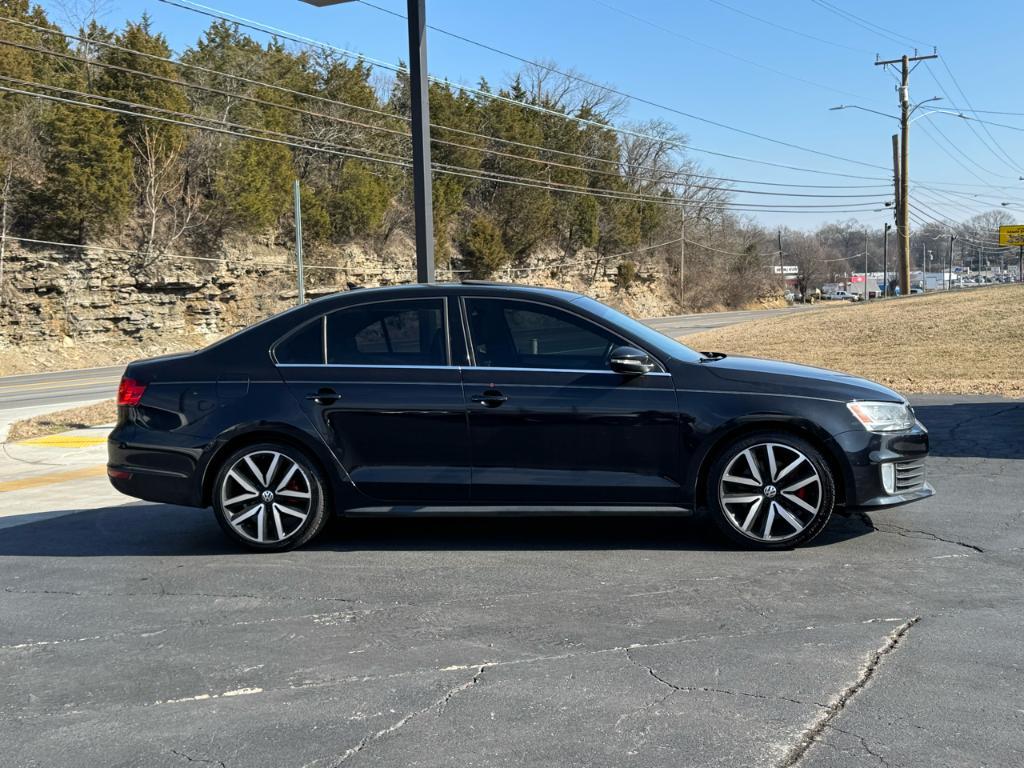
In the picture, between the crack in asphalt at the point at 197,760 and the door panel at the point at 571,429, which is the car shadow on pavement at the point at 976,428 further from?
the crack in asphalt at the point at 197,760

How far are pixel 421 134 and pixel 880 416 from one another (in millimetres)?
6358

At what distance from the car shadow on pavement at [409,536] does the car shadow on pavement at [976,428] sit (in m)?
2.92

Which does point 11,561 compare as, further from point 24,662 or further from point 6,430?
point 6,430

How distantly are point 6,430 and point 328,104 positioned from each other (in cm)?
3795

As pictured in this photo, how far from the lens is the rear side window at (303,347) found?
20.2 feet

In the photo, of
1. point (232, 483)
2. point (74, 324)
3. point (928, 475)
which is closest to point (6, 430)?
point (232, 483)

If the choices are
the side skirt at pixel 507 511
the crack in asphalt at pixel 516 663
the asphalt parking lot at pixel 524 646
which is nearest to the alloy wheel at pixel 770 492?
the asphalt parking lot at pixel 524 646

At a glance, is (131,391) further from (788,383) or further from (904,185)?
(904,185)

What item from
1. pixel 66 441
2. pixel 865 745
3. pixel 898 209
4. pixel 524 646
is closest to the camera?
pixel 865 745

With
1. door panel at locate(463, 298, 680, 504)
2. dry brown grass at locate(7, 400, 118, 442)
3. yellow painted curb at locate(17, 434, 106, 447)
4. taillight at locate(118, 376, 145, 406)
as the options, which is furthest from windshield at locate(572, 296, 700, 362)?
dry brown grass at locate(7, 400, 118, 442)

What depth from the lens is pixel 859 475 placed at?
5742 millimetres

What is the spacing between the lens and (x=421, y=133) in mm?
10531

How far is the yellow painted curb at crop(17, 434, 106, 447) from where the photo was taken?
1223 centimetres

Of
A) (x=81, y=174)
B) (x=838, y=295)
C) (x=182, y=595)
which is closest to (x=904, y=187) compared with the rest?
(x=81, y=174)
